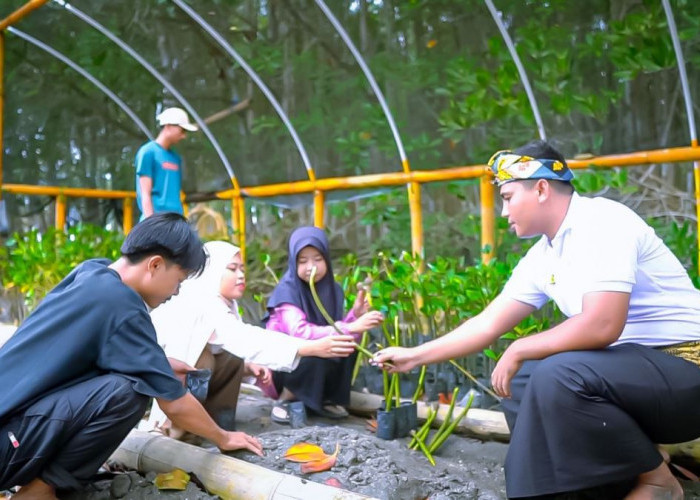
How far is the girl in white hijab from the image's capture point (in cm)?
294

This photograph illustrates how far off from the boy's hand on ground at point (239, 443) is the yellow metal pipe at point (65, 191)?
553 cm

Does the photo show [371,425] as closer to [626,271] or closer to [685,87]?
[626,271]

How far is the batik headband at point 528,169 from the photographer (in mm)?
2268

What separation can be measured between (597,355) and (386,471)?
81 cm

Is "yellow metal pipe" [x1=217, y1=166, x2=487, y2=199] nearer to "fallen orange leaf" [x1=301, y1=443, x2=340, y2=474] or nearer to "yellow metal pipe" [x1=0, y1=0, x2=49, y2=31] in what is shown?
"yellow metal pipe" [x1=0, y1=0, x2=49, y2=31]

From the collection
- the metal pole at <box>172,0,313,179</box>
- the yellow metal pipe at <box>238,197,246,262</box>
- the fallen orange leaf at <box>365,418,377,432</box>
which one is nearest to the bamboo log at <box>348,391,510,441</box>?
the fallen orange leaf at <box>365,418,377,432</box>

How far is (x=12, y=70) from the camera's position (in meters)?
7.39

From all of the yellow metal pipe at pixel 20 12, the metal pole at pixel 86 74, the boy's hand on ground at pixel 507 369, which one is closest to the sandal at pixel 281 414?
the boy's hand on ground at pixel 507 369

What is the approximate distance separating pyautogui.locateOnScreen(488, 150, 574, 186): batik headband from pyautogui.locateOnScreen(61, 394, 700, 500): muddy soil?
889 millimetres

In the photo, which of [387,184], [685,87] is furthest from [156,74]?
[685,87]

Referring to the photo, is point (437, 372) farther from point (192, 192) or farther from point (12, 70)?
point (12, 70)

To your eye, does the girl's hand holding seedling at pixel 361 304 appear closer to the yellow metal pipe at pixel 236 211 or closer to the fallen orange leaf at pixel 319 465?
the fallen orange leaf at pixel 319 465

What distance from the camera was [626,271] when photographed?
6.65ft

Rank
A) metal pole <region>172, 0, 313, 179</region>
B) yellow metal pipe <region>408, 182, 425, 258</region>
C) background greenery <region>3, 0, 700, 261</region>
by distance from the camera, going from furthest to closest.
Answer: metal pole <region>172, 0, 313, 179</region> < yellow metal pipe <region>408, 182, 425, 258</region> < background greenery <region>3, 0, 700, 261</region>
